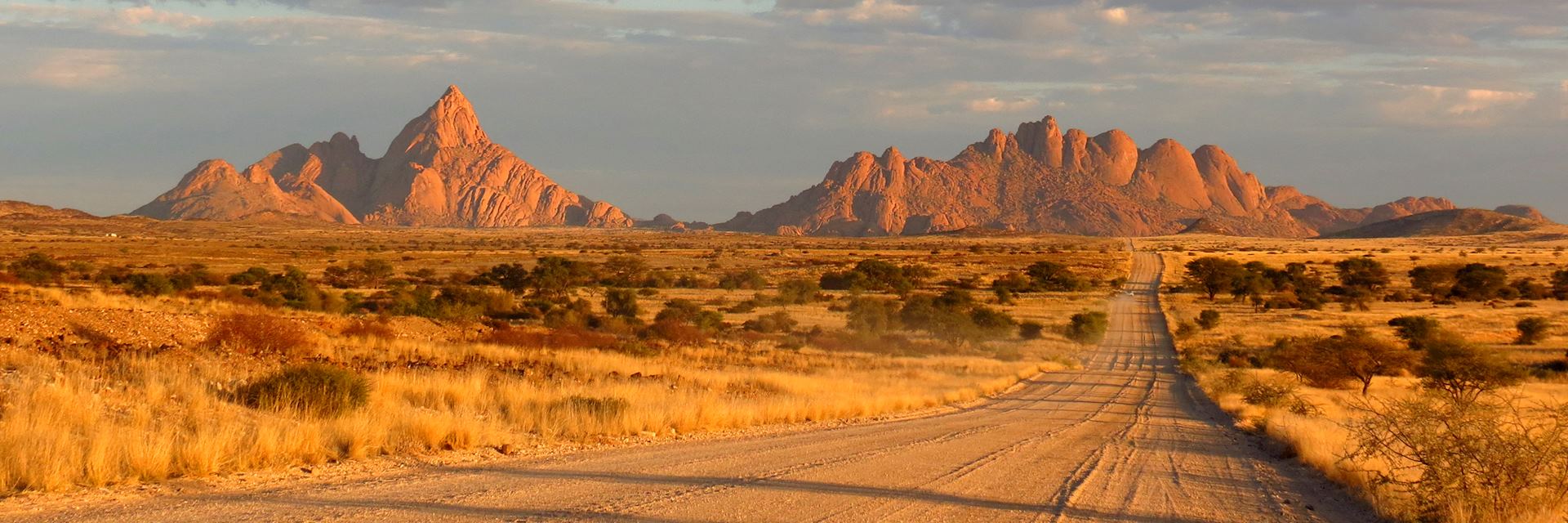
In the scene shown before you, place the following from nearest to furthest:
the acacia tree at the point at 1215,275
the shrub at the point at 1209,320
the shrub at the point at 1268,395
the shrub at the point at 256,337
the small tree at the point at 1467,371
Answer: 1. the shrub at the point at 256,337
2. the shrub at the point at 1268,395
3. the small tree at the point at 1467,371
4. the shrub at the point at 1209,320
5. the acacia tree at the point at 1215,275

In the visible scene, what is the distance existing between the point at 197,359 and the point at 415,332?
971 cm

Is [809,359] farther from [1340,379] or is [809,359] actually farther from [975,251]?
[975,251]

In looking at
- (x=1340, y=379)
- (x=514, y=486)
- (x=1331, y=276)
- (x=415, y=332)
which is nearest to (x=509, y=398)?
(x=514, y=486)

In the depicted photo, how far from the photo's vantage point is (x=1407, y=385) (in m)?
33.7

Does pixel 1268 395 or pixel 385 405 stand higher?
pixel 385 405

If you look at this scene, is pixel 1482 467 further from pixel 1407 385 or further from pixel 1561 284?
pixel 1561 284

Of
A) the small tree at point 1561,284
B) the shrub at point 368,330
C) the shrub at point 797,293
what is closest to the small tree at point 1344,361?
the shrub at point 368,330

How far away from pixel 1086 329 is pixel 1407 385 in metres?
18.4

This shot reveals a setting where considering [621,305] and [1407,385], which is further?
[621,305]

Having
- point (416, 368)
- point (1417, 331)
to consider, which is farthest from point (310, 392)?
point (1417, 331)

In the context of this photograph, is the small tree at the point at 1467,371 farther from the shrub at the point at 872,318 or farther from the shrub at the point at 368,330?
the shrub at the point at 368,330

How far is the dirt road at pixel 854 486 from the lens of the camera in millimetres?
7453

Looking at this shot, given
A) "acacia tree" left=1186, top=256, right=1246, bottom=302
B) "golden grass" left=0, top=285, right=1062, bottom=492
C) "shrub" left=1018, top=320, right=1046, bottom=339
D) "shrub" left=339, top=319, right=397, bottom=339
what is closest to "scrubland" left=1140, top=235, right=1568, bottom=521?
"acacia tree" left=1186, top=256, right=1246, bottom=302

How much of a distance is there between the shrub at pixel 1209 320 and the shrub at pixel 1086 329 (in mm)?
6004
